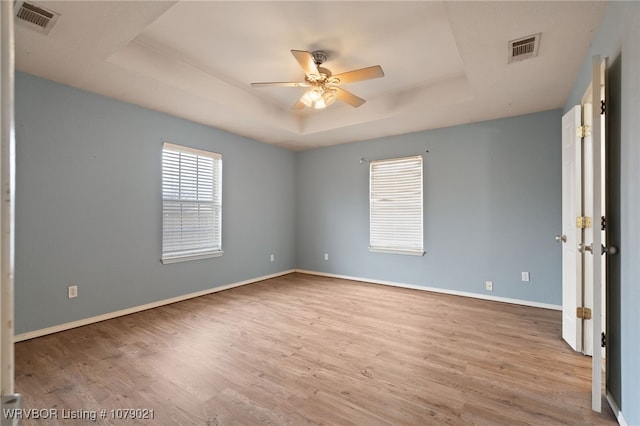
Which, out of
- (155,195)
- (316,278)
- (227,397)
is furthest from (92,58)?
(316,278)

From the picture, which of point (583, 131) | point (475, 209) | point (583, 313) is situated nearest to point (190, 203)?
point (475, 209)

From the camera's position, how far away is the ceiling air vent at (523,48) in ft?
7.58

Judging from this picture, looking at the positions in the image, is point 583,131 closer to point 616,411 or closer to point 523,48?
point 523,48

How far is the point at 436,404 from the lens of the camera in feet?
6.16

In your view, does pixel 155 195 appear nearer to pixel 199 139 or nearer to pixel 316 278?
pixel 199 139

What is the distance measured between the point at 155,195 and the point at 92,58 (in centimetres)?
166

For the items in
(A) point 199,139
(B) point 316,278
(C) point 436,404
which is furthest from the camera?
(B) point 316,278

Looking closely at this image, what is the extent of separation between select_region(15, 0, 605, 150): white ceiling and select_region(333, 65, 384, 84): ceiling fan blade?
0.33m

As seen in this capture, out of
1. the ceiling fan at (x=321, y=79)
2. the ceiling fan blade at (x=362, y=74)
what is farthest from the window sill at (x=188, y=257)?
the ceiling fan blade at (x=362, y=74)

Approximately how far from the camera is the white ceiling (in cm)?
214

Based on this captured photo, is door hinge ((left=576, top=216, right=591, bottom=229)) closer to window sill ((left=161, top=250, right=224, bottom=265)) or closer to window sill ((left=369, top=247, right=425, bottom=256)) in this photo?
window sill ((left=369, top=247, right=425, bottom=256))

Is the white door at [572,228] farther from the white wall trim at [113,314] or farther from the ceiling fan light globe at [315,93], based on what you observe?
the white wall trim at [113,314]

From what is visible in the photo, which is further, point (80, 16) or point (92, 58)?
point (92, 58)

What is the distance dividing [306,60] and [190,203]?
8.75ft
